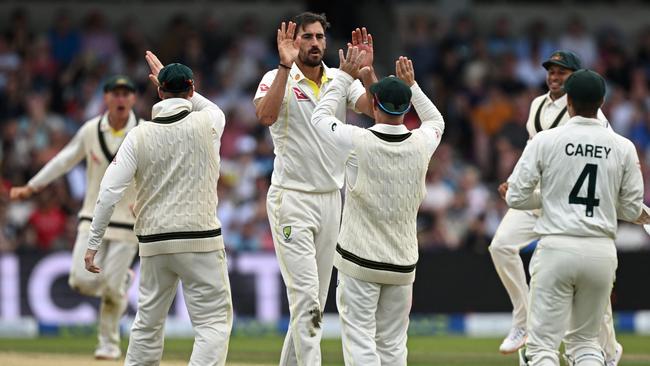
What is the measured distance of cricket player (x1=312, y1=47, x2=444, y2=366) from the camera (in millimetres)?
9188

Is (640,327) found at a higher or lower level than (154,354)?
lower

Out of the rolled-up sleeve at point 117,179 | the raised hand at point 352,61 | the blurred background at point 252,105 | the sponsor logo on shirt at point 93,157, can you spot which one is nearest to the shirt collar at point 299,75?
the raised hand at point 352,61

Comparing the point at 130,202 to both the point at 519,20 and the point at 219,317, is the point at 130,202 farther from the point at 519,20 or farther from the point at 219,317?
the point at 519,20

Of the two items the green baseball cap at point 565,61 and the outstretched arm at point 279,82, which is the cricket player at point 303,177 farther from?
the green baseball cap at point 565,61

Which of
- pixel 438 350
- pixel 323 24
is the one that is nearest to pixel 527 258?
pixel 438 350

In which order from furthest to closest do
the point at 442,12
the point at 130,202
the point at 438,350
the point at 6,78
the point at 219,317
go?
the point at 442,12 → the point at 6,78 → the point at 438,350 → the point at 130,202 → the point at 219,317

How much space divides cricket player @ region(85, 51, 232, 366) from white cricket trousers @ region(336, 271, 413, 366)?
937mm

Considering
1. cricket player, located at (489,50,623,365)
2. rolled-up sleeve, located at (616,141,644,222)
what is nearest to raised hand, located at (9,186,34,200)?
cricket player, located at (489,50,623,365)

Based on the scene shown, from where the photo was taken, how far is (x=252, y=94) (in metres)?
22.2

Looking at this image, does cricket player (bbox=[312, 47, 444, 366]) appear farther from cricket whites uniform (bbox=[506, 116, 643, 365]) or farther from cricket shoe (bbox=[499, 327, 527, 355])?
cricket shoe (bbox=[499, 327, 527, 355])

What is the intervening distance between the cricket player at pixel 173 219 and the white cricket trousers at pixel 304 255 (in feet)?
1.70

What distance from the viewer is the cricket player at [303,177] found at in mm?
9734

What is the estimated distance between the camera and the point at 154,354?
31.6 ft

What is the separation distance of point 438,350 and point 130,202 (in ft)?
13.9
